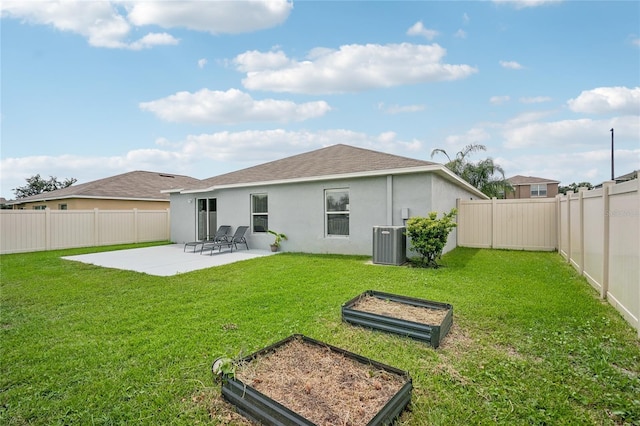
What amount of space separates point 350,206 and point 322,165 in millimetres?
2289

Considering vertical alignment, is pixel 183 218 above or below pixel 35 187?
below

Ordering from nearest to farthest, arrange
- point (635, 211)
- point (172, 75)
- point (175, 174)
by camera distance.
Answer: point (635, 211), point (172, 75), point (175, 174)

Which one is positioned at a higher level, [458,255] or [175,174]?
[175,174]

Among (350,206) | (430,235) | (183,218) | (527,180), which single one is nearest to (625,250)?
(430,235)

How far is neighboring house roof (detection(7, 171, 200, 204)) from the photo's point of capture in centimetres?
1673

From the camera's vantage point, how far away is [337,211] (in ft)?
32.8

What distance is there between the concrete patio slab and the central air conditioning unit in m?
3.95

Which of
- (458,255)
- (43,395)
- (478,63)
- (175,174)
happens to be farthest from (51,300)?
(175,174)

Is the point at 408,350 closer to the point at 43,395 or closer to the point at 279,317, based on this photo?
the point at 279,317

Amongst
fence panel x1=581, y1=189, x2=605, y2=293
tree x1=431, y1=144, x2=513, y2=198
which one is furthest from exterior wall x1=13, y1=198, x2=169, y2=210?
fence panel x1=581, y1=189, x2=605, y2=293

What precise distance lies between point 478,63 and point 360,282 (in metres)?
9.36

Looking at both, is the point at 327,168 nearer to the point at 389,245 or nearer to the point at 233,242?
the point at 389,245

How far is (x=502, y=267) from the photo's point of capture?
7336 millimetres

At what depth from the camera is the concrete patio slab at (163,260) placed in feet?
25.6
